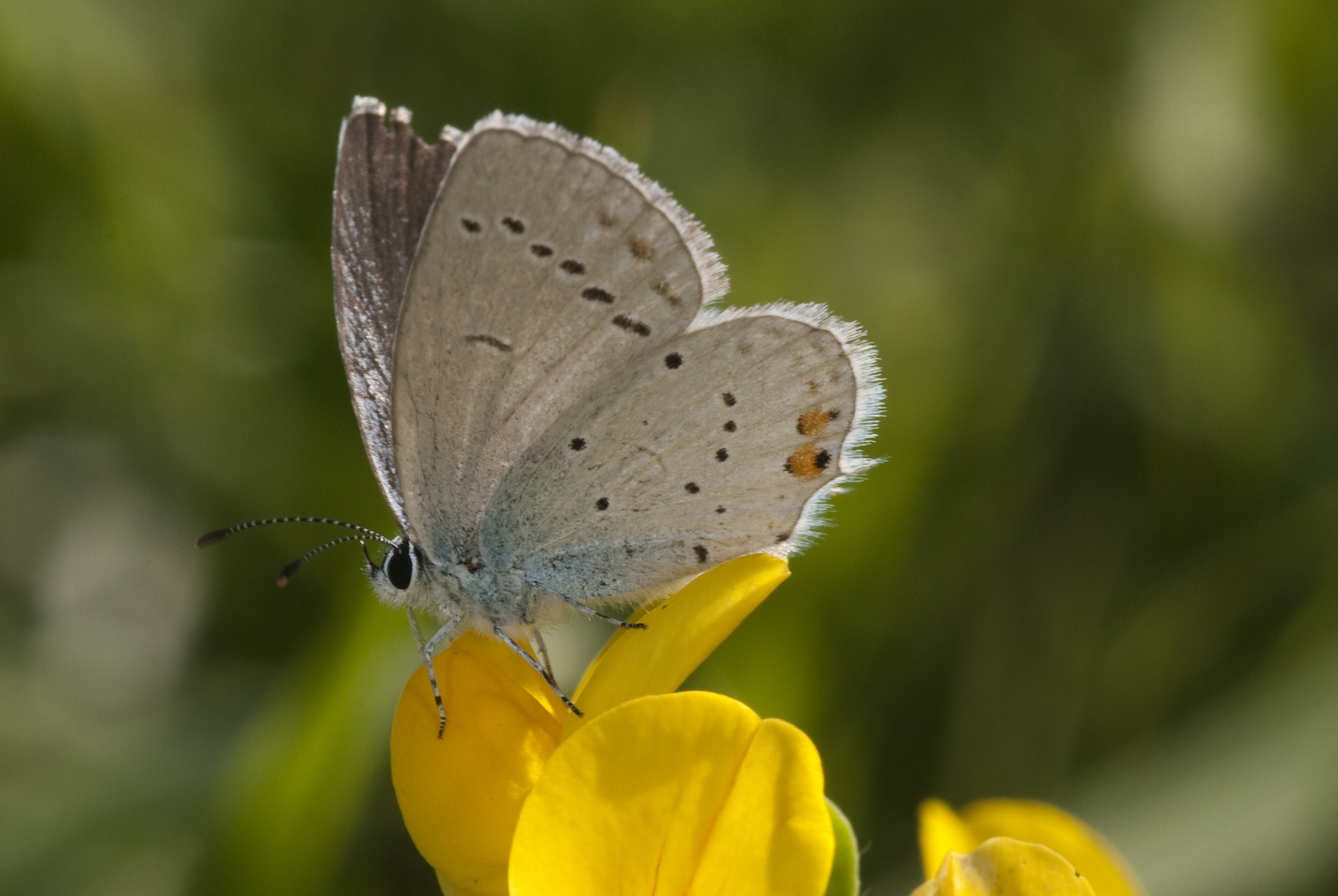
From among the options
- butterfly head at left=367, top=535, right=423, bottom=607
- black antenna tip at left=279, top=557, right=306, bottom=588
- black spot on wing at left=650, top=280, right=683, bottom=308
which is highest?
black spot on wing at left=650, top=280, right=683, bottom=308

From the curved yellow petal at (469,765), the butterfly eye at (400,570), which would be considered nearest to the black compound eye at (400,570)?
the butterfly eye at (400,570)

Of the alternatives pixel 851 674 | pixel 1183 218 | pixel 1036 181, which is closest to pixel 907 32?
pixel 1036 181

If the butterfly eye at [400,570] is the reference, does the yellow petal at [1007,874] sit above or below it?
above

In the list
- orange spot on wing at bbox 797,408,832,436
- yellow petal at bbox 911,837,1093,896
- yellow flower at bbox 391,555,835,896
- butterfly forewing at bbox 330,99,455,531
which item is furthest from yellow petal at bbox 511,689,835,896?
butterfly forewing at bbox 330,99,455,531

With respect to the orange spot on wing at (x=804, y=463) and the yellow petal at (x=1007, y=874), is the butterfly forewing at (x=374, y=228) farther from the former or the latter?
the yellow petal at (x=1007, y=874)

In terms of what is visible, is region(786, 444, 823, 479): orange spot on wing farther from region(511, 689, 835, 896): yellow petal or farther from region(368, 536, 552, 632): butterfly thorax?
region(511, 689, 835, 896): yellow petal

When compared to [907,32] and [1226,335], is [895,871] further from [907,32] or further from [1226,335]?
[907,32]

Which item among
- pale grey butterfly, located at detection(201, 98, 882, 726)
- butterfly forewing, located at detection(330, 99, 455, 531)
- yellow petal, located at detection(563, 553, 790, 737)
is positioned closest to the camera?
yellow petal, located at detection(563, 553, 790, 737)
